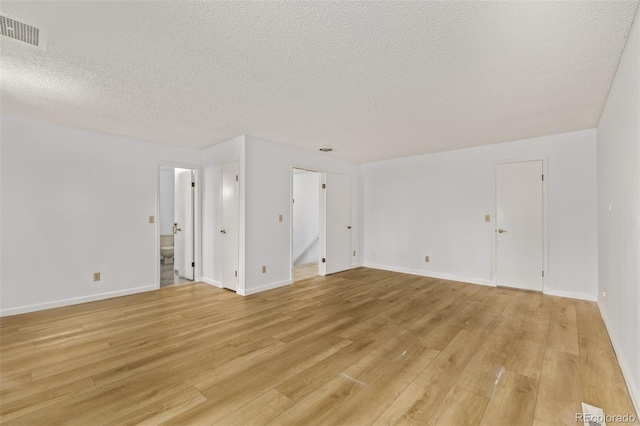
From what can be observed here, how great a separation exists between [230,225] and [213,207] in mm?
718

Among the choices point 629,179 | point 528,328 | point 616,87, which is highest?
point 616,87

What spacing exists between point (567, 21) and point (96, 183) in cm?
538

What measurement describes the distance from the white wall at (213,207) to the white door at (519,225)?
453cm

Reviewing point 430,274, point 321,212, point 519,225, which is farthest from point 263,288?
point 519,225

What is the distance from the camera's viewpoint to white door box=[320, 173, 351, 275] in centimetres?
567

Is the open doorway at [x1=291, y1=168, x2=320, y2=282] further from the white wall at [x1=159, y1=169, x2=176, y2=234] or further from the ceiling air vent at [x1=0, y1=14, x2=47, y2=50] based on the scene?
the ceiling air vent at [x1=0, y1=14, x2=47, y2=50]

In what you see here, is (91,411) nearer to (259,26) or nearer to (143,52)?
(143,52)

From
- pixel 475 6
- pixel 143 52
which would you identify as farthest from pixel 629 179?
pixel 143 52

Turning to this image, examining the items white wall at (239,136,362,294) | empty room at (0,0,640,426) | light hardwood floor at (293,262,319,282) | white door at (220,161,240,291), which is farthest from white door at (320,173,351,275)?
white door at (220,161,240,291)

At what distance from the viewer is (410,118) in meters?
3.48

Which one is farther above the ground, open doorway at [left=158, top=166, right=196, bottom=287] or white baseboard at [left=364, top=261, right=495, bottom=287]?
open doorway at [left=158, top=166, right=196, bottom=287]

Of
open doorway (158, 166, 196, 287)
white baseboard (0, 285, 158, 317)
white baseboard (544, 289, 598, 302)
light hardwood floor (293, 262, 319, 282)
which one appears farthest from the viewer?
light hardwood floor (293, 262, 319, 282)

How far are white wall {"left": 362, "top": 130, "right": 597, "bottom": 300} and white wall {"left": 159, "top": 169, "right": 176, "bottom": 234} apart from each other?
546 cm

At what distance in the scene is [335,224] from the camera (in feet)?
19.3
